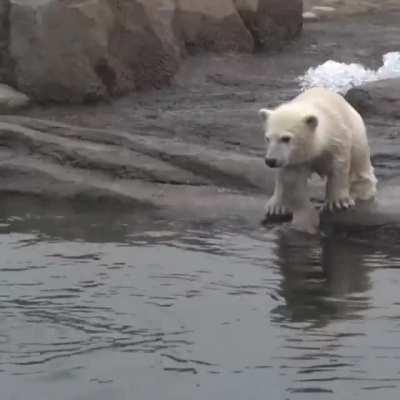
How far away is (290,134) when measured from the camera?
705 centimetres

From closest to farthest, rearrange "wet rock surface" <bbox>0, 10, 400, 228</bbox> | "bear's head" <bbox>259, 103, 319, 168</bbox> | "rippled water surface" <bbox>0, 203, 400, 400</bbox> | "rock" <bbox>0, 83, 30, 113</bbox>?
"rippled water surface" <bbox>0, 203, 400, 400</bbox> → "bear's head" <bbox>259, 103, 319, 168</bbox> → "wet rock surface" <bbox>0, 10, 400, 228</bbox> → "rock" <bbox>0, 83, 30, 113</bbox>

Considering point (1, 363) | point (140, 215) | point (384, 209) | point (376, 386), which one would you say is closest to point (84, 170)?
point (140, 215)

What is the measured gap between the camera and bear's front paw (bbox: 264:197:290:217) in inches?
304

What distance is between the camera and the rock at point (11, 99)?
1219 cm

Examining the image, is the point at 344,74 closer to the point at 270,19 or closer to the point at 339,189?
the point at 270,19

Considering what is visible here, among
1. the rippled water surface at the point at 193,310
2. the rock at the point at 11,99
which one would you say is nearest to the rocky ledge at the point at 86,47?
the rock at the point at 11,99

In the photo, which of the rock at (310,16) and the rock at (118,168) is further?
the rock at (310,16)

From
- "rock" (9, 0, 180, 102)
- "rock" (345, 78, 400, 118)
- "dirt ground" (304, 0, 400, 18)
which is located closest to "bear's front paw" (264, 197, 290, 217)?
"rock" (345, 78, 400, 118)

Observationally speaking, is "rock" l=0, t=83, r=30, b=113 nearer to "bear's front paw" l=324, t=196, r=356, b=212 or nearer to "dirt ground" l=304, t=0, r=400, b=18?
"bear's front paw" l=324, t=196, r=356, b=212

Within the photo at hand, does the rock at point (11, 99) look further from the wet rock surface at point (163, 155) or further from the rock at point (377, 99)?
the rock at point (377, 99)

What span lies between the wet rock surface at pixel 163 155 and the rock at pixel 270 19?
137 inches

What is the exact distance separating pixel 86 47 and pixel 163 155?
3.75m

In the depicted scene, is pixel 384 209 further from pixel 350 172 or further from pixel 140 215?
pixel 140 215

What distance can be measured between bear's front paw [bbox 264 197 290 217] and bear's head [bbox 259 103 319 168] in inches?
21.7
